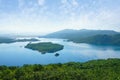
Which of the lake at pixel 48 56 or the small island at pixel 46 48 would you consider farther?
the small island at pixel 46 48

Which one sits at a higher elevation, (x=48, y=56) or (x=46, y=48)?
(x=46, y=48)

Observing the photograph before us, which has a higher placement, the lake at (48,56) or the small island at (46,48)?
the small island at (46,48)

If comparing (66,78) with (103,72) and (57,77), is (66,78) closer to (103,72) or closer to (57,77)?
(57,77)

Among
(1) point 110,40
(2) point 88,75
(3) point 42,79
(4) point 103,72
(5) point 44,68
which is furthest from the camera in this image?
(1) point 110,40

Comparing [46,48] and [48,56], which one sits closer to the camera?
[48,56]

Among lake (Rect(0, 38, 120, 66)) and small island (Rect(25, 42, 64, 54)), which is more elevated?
small island (Rect(25, 42, 64, 54))

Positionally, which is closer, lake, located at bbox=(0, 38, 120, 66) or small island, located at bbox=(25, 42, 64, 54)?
lake, located at bbox=(0, 38, 120, 66)

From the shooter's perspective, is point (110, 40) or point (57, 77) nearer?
point (57, 77)

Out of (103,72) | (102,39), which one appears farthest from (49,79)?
(102,39)

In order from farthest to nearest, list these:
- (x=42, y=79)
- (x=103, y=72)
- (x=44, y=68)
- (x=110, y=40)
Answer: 1. (x=110, y=40)
2. (x=44, y=68)
3. (x=103, y=72)
4. (x=42, y=79)
